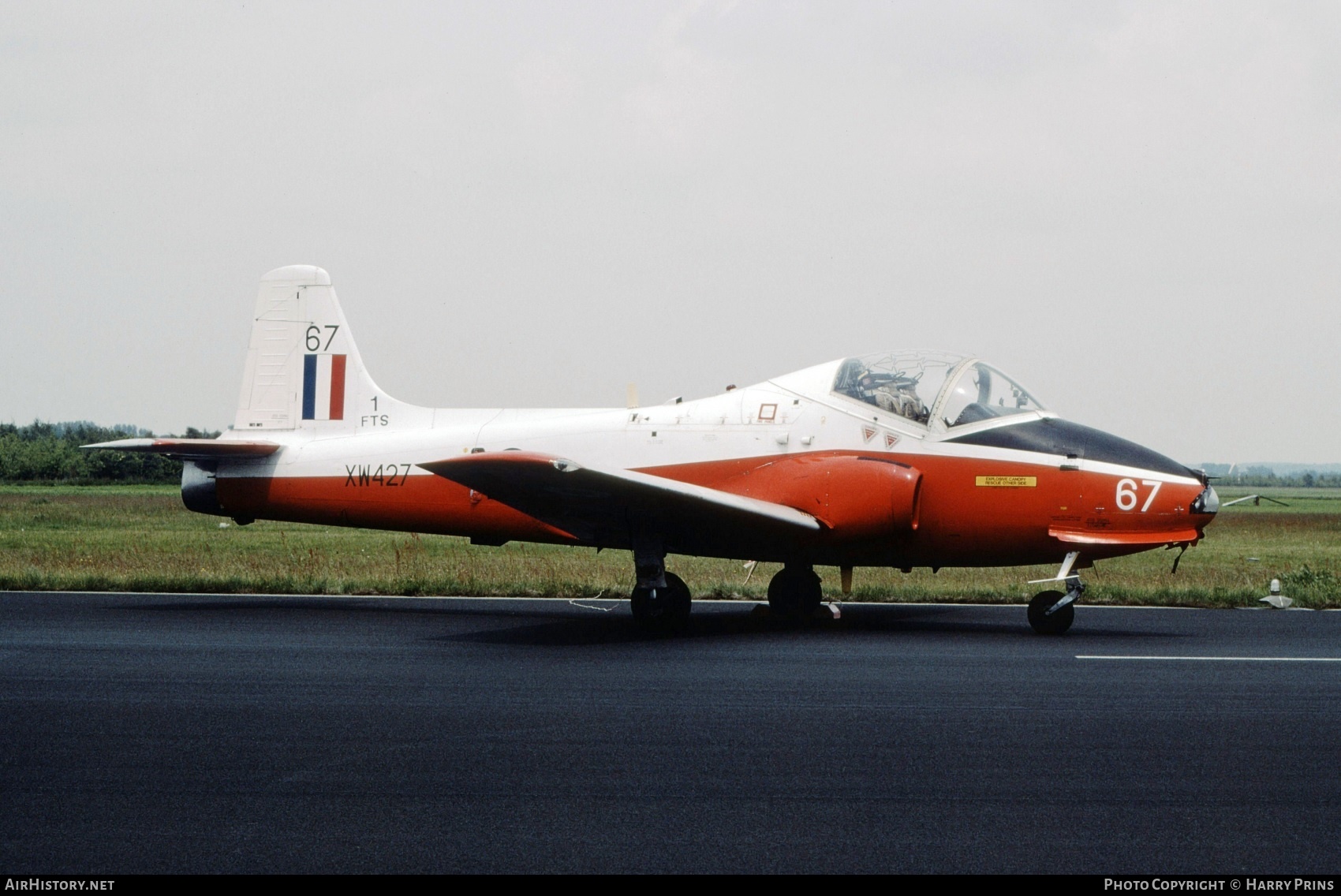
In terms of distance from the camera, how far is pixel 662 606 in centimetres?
1270

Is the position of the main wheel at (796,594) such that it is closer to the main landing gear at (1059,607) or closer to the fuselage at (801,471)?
the fuselage at (801,471)

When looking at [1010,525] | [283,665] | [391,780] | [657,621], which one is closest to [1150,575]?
[1010,525]

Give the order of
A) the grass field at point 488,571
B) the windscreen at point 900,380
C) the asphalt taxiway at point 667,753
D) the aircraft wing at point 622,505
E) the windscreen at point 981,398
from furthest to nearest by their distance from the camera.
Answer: the grass field at point 488,571 < the windscreen at point 900,380 < the windscreen at point 981,398 < the aircraft wing at point 622,505 < the asphalt taxiway at point 667,753

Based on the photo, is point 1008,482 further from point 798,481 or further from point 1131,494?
point 798,481

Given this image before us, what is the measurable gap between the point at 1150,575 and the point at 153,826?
18.9 m

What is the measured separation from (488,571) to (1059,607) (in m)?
11.6

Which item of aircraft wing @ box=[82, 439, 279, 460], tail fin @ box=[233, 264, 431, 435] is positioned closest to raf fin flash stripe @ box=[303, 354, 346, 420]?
tail fin @ box=[233, 264, 431, 435]

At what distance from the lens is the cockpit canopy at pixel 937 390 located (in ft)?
43.1

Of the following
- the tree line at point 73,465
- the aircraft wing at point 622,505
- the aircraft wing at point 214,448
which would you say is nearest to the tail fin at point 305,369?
the aircraft wing at point 214,448

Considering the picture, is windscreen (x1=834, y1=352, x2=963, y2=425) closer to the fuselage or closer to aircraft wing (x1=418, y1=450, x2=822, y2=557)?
the fuselage

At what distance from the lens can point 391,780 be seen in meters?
6.12

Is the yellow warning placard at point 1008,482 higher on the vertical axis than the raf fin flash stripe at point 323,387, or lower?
lower

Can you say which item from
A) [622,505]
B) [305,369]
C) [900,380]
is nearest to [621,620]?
[622,505]

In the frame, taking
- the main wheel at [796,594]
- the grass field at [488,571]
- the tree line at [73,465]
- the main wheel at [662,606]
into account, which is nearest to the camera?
the main wheel at [662,606]
